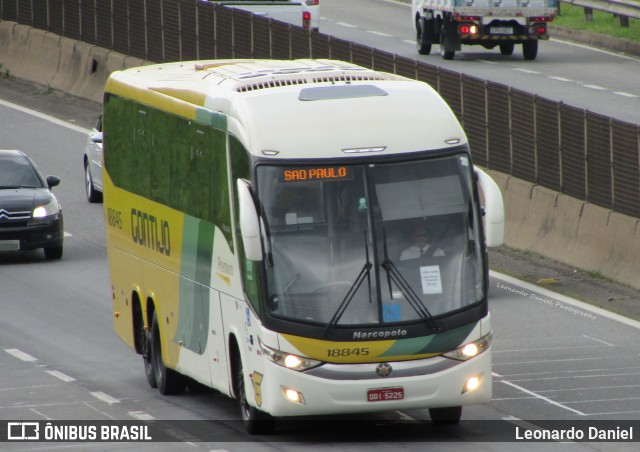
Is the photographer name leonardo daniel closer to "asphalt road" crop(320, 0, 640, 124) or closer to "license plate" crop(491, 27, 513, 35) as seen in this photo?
"asphalt road" crop(320, 0, 640, 124)

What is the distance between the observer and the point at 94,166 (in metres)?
31.5

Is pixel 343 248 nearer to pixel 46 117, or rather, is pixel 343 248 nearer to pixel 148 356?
pixel 148 356

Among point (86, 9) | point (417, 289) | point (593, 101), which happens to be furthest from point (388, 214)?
point (86, 9)

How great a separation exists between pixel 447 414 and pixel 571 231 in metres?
9.68

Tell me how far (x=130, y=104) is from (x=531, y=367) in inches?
202

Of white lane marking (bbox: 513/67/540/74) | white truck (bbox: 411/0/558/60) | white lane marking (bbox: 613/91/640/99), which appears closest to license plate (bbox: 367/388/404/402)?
white lane marking (bbox: 613/91/640/99)

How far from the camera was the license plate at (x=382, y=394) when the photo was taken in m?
14.6

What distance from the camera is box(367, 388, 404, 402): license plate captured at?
14594 millimetres

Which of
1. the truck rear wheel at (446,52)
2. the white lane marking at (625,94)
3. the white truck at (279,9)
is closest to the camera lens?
the white lane marking at (625,94)

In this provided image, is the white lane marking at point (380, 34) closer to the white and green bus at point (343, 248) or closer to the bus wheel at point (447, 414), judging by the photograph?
the white and green bus at point (343, 248)

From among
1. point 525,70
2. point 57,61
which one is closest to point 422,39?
point 525,70

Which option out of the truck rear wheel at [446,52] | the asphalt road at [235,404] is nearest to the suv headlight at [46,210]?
the asphalt road at [235,404]

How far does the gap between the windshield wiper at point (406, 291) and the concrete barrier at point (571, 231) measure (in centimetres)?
914

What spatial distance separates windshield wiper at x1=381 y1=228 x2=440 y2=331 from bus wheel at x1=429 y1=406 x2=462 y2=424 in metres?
1.37
